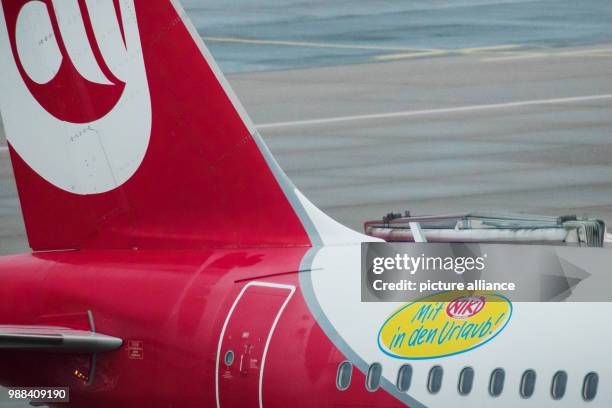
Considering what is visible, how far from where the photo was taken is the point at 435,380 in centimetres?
1223

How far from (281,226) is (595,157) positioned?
20983mm

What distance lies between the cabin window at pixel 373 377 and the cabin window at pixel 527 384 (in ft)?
3.99

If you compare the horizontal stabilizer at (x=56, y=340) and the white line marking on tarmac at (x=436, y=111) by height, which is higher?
the white line marking on tarmac at (x=436, y=111)

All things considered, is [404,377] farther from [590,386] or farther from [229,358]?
[229,358]

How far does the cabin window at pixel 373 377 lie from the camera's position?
A: 12.5 meters

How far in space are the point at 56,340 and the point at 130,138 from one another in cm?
221

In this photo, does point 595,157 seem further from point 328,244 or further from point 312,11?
point 312,11

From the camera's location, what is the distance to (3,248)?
27812 mm

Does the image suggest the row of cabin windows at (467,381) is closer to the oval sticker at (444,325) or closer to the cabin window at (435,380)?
the cabin window at (435,380)

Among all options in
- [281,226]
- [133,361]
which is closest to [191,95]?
[281,226]

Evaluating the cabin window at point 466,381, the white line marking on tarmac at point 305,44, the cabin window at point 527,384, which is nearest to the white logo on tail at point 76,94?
the cabin window at point 466,381

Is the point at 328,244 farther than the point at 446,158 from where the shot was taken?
No

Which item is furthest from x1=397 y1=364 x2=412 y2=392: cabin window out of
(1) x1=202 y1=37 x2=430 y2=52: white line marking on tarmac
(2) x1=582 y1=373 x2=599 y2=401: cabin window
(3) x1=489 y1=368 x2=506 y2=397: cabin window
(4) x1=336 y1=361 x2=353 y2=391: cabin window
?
(1) x1=202 y1=37 x2=430 y2=52: white line marking on tarmac

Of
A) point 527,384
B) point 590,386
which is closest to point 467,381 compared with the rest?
point 527,384
